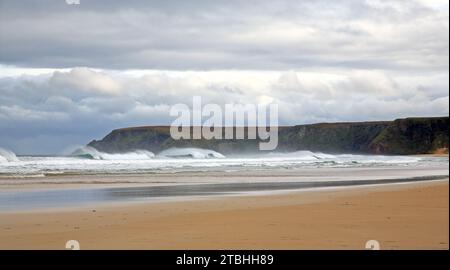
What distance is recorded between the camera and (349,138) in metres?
112

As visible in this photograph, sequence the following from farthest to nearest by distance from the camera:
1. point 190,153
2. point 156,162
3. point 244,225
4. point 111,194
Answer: point 190,153, point 156,162, point 111,194, point 244,225

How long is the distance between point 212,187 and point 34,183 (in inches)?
288

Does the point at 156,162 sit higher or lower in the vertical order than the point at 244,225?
lower

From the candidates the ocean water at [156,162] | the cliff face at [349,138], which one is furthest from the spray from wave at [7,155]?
the cliff face at [349,138]

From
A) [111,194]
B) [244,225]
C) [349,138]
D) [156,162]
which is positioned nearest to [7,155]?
[156,162]

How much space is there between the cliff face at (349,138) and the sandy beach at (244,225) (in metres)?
65.3

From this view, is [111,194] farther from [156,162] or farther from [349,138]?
[349,138]

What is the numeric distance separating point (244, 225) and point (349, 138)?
10290cm

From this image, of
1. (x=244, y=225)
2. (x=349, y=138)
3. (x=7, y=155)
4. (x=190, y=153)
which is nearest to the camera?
(x=244, y=225)

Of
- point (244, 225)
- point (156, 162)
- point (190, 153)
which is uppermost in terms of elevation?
point (244, 225)

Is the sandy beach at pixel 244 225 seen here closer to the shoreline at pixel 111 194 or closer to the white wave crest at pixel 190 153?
the shoreline at pixel 111 194

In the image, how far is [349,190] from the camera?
19578 mm
